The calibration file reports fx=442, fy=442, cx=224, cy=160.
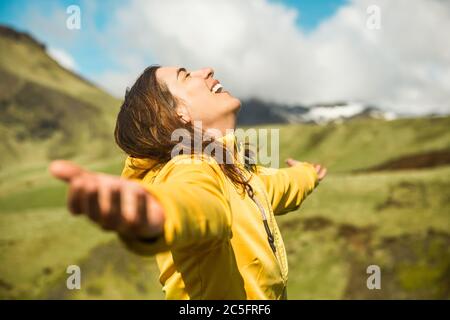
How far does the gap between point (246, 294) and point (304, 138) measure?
5994 cm

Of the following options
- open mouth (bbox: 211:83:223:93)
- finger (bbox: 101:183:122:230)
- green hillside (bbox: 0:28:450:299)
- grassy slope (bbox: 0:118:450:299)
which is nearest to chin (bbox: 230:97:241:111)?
open mouth (bbox: 211:83:223:93)

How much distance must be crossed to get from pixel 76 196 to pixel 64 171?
11 cm

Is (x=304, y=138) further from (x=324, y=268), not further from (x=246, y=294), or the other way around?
(x=246, y=294)

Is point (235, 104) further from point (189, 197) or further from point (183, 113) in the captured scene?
point (189, 197)

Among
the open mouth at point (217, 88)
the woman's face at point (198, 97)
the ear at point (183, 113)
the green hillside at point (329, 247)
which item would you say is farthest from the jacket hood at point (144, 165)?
the green hillside at point (329, 247)

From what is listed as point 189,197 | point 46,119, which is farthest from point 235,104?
point 46,119

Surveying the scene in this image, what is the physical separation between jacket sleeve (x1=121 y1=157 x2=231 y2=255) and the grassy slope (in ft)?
49.8

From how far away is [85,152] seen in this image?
5453 inches

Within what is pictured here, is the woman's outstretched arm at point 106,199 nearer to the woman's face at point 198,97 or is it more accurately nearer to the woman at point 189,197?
the woman at point 189,197

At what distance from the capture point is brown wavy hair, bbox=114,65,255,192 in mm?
4008

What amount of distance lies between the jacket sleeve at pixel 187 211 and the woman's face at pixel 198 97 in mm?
1057

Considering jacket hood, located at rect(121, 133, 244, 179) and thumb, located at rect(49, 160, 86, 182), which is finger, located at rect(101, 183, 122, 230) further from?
jacket hood, located at rect(121, 133, 244, 179)

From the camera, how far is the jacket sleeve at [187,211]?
2070 millimetres
